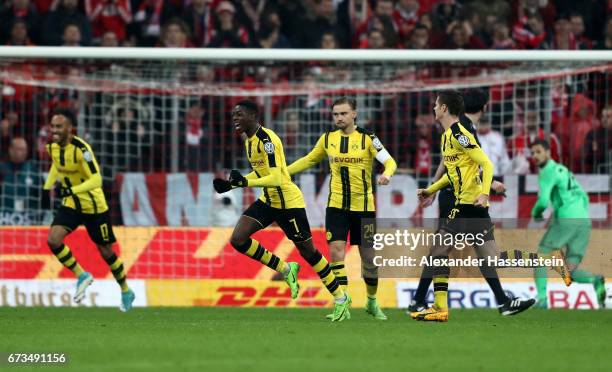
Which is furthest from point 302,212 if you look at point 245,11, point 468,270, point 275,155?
point 245,11

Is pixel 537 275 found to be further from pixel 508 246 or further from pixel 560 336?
pixel 560 336

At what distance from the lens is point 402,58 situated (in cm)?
1527

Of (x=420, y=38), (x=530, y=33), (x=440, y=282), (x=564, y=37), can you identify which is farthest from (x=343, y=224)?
(x=530, y=33)

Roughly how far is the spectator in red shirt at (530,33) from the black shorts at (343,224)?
7.55 meters

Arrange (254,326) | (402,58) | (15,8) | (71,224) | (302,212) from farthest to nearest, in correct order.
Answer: (15,8), (402,58), (71,224), (302,212), (254,326)

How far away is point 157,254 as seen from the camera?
16.1 meters

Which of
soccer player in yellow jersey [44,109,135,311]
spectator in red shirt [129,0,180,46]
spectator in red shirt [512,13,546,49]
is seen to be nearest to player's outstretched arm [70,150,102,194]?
soccer player in yellow jersey [44,109,135,311]

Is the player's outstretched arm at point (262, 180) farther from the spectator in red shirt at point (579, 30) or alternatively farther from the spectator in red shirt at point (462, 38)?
the spectator in red shirt at point (579, 30)

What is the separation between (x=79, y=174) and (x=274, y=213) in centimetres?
267

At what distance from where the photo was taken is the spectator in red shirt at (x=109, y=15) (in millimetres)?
19031

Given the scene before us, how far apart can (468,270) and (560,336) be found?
379 centimetres

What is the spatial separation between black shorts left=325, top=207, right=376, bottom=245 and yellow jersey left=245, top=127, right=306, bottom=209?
319 mm

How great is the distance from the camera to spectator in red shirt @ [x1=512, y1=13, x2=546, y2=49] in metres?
19.3

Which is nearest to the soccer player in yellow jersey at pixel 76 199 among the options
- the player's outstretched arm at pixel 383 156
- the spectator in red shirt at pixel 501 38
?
the player's outstretched arm at pixel 383 156
